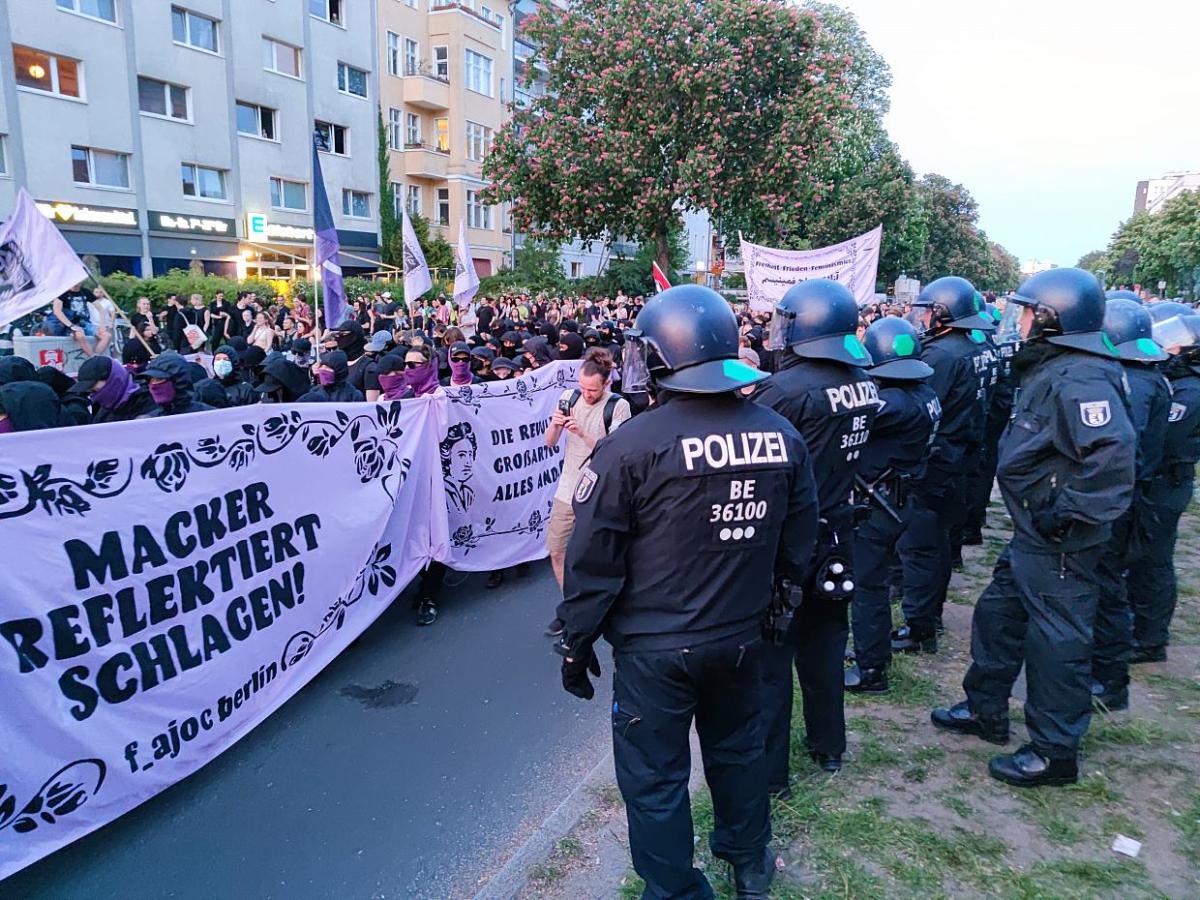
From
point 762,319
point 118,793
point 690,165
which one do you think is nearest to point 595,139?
point 690,165

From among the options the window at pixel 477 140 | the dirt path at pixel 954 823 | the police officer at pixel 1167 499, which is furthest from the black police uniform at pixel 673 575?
the window at pixel 477 140

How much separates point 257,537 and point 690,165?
1647 cm

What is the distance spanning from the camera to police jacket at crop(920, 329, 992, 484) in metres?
5.46

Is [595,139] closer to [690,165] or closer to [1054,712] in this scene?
[690,165]

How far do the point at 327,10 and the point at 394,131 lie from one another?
21.4ft

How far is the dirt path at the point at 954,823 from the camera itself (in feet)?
10.0

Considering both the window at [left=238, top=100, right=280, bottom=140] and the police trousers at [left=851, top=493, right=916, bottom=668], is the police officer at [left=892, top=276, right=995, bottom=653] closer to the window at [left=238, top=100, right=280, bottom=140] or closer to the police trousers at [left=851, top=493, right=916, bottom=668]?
the police trousers at [left=851, top=493, right=916, bottom=668]

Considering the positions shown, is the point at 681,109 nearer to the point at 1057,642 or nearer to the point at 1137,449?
the point at 1137,449

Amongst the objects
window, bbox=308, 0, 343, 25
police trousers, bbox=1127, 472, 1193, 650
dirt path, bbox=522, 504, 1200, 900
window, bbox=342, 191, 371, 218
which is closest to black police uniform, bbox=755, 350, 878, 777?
dirt path, bbox=522, 504, 1200, 900

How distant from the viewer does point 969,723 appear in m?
4.16

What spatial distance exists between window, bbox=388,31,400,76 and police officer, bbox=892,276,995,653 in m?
37.1

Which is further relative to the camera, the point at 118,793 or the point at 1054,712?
the point at 1054,712

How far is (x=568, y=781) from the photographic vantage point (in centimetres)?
387

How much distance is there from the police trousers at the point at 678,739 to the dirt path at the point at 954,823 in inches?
15.7
